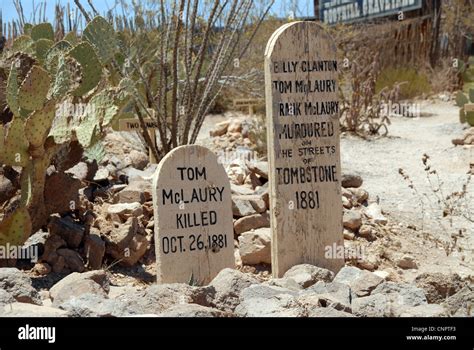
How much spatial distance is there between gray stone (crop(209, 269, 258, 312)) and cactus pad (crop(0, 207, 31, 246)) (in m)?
1.61

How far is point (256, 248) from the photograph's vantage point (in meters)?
6.45

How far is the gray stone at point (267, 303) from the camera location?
13.7 feet

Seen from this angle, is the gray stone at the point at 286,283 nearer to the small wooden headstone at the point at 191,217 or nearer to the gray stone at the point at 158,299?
the small wooden headstone at the point at 191,217

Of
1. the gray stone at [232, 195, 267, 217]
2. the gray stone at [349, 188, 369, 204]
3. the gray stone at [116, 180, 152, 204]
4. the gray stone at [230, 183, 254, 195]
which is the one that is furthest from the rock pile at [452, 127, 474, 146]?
the gray stone at [116, 180, 152, 204]

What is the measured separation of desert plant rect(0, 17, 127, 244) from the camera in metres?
5.88

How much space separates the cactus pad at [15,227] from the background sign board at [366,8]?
1706 cm

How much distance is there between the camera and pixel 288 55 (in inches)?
227

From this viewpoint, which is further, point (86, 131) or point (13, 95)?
point (86, 131)

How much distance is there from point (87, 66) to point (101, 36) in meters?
0.78

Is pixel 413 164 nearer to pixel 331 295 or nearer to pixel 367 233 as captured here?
pixel 367 233

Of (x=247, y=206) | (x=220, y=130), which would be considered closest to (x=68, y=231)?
(x=247, y=206)

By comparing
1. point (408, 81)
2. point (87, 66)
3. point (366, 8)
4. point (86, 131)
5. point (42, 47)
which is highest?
point (366, 8)

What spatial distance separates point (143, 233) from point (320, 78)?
1772 millimetres
